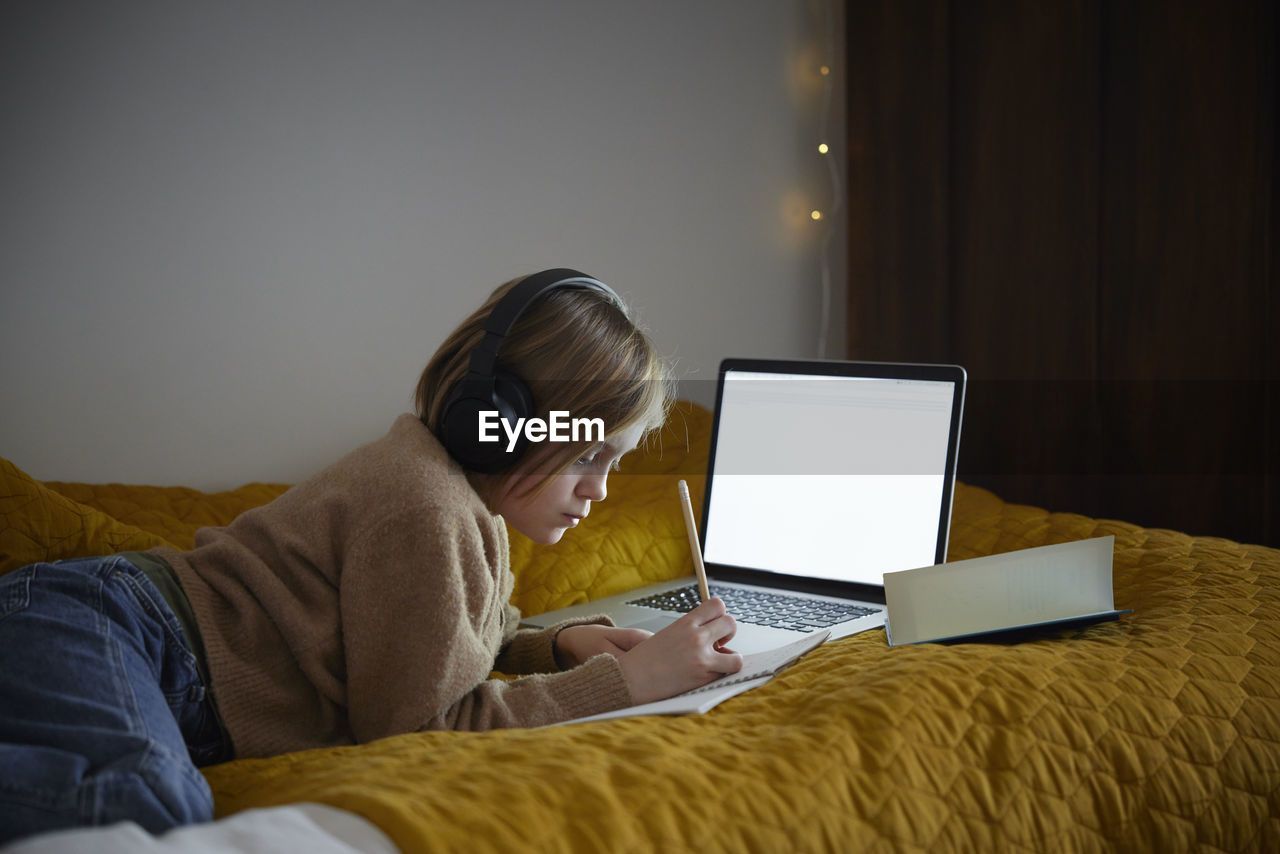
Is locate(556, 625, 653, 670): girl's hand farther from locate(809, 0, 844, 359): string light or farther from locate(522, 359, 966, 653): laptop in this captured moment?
locate(809, 0, 844, 359): string light

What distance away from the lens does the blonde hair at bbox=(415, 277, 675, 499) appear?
2.93 ft

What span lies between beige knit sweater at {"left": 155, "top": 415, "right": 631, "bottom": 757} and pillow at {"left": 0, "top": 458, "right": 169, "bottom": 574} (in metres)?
0.25

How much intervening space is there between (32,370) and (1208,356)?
1.75 m

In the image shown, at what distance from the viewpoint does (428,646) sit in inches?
29.6

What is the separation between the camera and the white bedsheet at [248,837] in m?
0.43

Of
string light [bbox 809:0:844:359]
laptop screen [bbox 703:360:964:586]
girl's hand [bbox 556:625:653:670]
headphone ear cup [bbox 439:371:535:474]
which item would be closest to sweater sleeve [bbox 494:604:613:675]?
girl's hand [bbox 556:625:653:670]

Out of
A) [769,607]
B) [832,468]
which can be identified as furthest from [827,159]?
[769,607]

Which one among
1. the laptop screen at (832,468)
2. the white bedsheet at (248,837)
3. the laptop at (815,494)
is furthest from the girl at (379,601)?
the laptop screen at (832,468)

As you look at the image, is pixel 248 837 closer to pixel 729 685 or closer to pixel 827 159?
pixel 729 685

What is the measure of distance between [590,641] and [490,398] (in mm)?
282

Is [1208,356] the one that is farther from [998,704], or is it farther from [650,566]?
[998,704]

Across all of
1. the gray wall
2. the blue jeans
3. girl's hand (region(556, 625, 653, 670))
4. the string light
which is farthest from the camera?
the string light

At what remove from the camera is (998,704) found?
27.5 inches

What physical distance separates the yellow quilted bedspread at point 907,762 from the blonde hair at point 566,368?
28 cm
